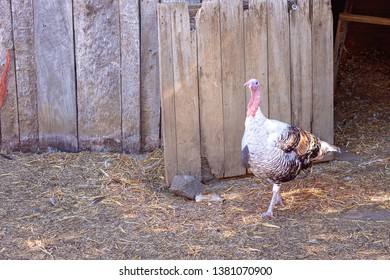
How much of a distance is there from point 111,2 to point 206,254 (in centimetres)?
265

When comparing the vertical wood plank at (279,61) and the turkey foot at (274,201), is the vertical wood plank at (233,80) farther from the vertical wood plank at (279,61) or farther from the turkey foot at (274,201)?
the turkey foot at (274,201)

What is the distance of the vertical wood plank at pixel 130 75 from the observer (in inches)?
245

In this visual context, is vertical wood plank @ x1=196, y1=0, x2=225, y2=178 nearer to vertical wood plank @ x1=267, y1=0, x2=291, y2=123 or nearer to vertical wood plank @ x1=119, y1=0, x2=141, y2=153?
vertical wood plank @ x1=267, y1=0, x2=291, y2=123

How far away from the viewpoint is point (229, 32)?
5.78m

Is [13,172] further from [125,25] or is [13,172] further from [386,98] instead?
[386,98]

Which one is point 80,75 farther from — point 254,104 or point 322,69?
point 322,69

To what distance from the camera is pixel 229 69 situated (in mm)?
5832

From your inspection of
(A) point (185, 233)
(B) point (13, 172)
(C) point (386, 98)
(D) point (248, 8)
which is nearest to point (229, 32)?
(D) point (248, 8)

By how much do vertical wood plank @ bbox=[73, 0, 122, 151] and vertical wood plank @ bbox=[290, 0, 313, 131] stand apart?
151cm

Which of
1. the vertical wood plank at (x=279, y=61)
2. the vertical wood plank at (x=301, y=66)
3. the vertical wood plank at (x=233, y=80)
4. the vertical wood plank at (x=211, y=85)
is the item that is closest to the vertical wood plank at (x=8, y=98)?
the vertical wood plank at (x=211, y=85)

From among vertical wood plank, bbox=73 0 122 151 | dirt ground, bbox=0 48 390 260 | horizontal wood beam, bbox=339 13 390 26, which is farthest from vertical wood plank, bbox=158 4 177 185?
horizontal wood beam, bbox=339 13 390 26

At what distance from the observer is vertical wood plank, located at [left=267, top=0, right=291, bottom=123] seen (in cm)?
591

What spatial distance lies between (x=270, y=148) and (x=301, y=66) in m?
1.23

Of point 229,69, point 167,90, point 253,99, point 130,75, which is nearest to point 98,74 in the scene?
point 130,75
